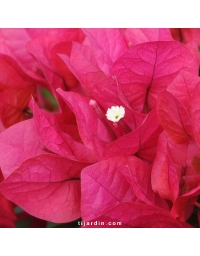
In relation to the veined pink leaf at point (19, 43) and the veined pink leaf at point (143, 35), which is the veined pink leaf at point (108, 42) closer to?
the veined pink leaf at point (143, 35)

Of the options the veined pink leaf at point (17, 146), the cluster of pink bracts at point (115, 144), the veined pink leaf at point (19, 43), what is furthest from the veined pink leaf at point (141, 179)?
the veined pink leaf at point (19, 43)

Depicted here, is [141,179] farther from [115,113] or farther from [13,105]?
[13,105]

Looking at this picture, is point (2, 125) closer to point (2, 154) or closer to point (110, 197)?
point (2, 154)

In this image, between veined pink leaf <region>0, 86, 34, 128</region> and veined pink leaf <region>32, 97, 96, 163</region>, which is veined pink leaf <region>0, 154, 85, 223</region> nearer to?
veined pink leaf <region>32, 97, 96, 163</region>

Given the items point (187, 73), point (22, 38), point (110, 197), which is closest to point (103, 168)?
point (110, 197)

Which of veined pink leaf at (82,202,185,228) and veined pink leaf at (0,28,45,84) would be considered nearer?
veined pink leaf at (82,202,185,228)

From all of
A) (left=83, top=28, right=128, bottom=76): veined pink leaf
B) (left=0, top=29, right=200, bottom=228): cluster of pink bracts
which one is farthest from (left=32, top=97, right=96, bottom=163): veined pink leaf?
(left=83, top=28, right=128, bottom=76): veined pink leaf
